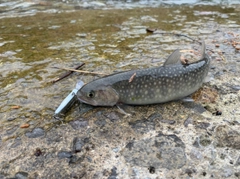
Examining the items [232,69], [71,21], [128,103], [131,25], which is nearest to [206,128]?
[128,103]

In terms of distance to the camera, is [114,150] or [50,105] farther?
[50,105]

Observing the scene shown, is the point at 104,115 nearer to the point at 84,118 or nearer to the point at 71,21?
the point at 84,118

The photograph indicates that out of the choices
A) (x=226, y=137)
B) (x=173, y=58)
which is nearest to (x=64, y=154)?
(x=226, y=137)

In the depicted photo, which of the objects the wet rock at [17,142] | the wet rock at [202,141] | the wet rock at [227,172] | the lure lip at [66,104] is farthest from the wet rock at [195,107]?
the wet rock at [17,142]

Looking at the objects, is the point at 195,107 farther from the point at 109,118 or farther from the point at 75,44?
the point at 75,44

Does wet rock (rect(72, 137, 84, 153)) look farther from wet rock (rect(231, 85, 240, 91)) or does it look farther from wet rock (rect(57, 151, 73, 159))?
wet rock (rect(231, 85, 240, 91))

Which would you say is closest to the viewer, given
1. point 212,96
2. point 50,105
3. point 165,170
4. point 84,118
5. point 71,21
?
point 165,170
